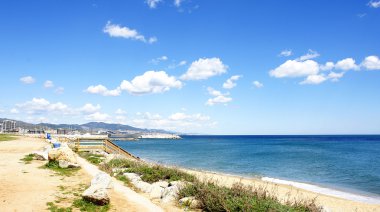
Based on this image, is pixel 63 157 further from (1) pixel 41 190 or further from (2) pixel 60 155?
(1) pixel 41 190

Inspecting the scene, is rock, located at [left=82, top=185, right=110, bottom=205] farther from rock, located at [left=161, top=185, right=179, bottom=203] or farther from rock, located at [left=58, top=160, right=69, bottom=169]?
rock, located at [left=58, top=160, right=69, bottom=169]

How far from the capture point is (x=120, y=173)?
62.0 feet

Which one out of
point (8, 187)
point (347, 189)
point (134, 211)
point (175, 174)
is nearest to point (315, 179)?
point (347, 189)

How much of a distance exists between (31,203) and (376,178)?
113 ft

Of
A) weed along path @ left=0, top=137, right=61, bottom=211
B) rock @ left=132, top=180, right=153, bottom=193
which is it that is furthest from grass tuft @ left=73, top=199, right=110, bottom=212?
rock @ left=132, top=180, right=153, bottom=193

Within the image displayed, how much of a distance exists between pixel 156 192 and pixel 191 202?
94.5 inches

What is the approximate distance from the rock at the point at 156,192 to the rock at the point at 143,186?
8.5 inches

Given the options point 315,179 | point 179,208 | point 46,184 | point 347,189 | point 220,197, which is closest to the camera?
point 220,197

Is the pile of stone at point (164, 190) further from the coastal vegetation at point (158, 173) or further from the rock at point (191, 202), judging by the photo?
the coastal vegetation at point (158, 173)

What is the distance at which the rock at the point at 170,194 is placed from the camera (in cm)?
1329

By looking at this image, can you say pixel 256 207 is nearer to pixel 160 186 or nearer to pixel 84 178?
pixel 160 186

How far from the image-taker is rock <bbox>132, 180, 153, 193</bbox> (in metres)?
15.1

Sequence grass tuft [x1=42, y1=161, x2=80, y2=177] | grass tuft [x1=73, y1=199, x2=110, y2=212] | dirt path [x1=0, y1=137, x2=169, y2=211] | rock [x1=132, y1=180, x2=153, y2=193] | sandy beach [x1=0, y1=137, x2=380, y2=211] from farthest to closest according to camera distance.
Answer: grass tuft [x1=42, y1=161, x2=80, y2=177], rock [x1=132, y1=180, x2=153, y2=193], sandy beach [x1=0, y1=137, x2=380, y2=211], dirt path [x1=0, y1=137, x2=169, y2=211], grass tuft [x1=73, y1=199, x2=110, y2=212]

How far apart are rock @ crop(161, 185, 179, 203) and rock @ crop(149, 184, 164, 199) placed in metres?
0.31
